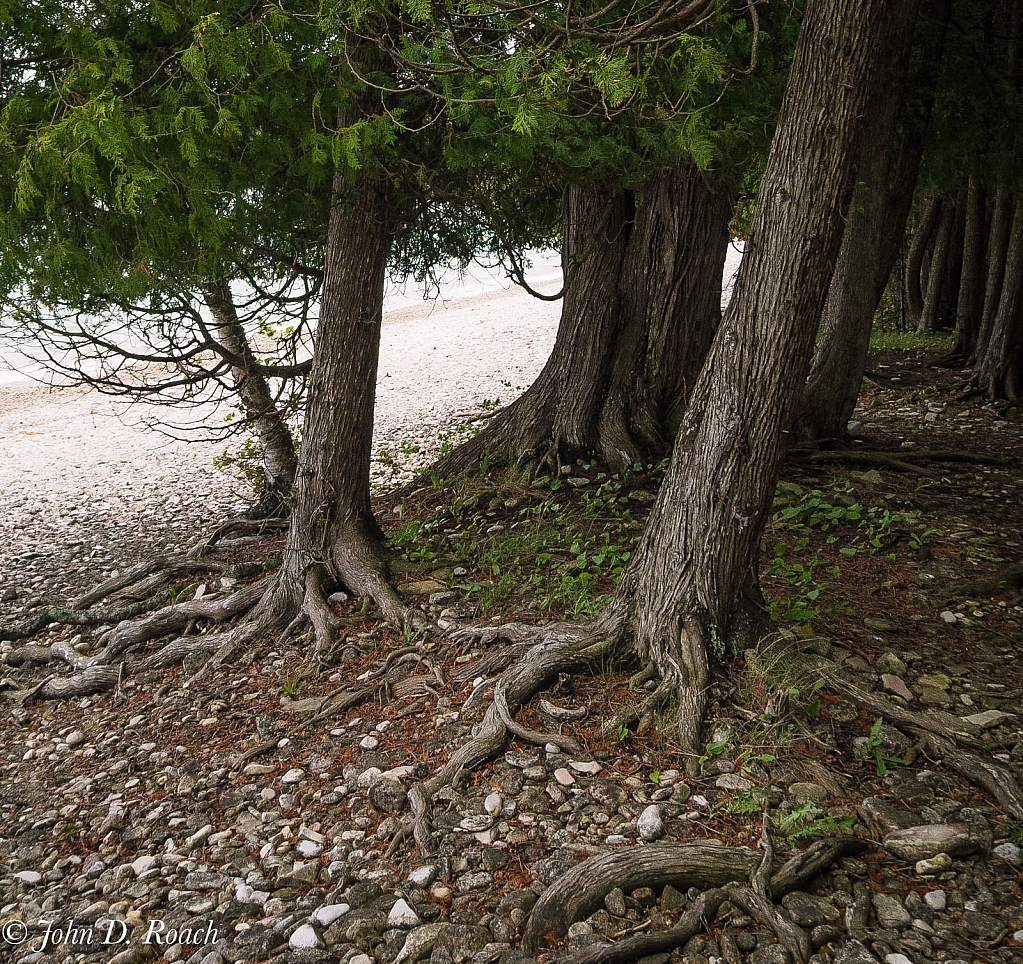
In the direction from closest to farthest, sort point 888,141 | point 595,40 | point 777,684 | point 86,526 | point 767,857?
point 767,857 → point 595,40 → point 777,684 → point 888,141 → point 86,526

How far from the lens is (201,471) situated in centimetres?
1350

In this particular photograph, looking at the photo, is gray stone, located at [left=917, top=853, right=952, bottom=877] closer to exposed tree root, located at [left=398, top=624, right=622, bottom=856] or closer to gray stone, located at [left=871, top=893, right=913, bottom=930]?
gray stone, located at [left=871, top=893, right=913, bottom=930]

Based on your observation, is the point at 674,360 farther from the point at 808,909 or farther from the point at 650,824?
the point at 808,909

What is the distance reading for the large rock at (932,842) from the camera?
335 centimetres

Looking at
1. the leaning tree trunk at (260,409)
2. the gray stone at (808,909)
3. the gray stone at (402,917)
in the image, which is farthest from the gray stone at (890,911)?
the leaning tree trunk at (260,409)

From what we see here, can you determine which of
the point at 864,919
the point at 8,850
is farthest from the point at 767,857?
the point at 8,850

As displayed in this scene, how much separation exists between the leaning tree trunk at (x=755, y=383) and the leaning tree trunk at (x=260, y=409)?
420 centimetres

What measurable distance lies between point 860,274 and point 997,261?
456 centimetres

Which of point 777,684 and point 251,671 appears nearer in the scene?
point 777,684

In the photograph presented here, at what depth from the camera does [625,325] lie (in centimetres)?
810

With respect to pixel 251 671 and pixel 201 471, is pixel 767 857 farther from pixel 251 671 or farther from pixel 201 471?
pixel 201 471

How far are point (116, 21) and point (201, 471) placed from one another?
9.52 metres

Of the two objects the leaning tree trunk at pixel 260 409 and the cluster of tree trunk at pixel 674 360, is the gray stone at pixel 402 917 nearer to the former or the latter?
the cluster of tree trunk at pixel 674 360

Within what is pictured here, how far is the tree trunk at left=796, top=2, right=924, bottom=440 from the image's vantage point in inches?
315
